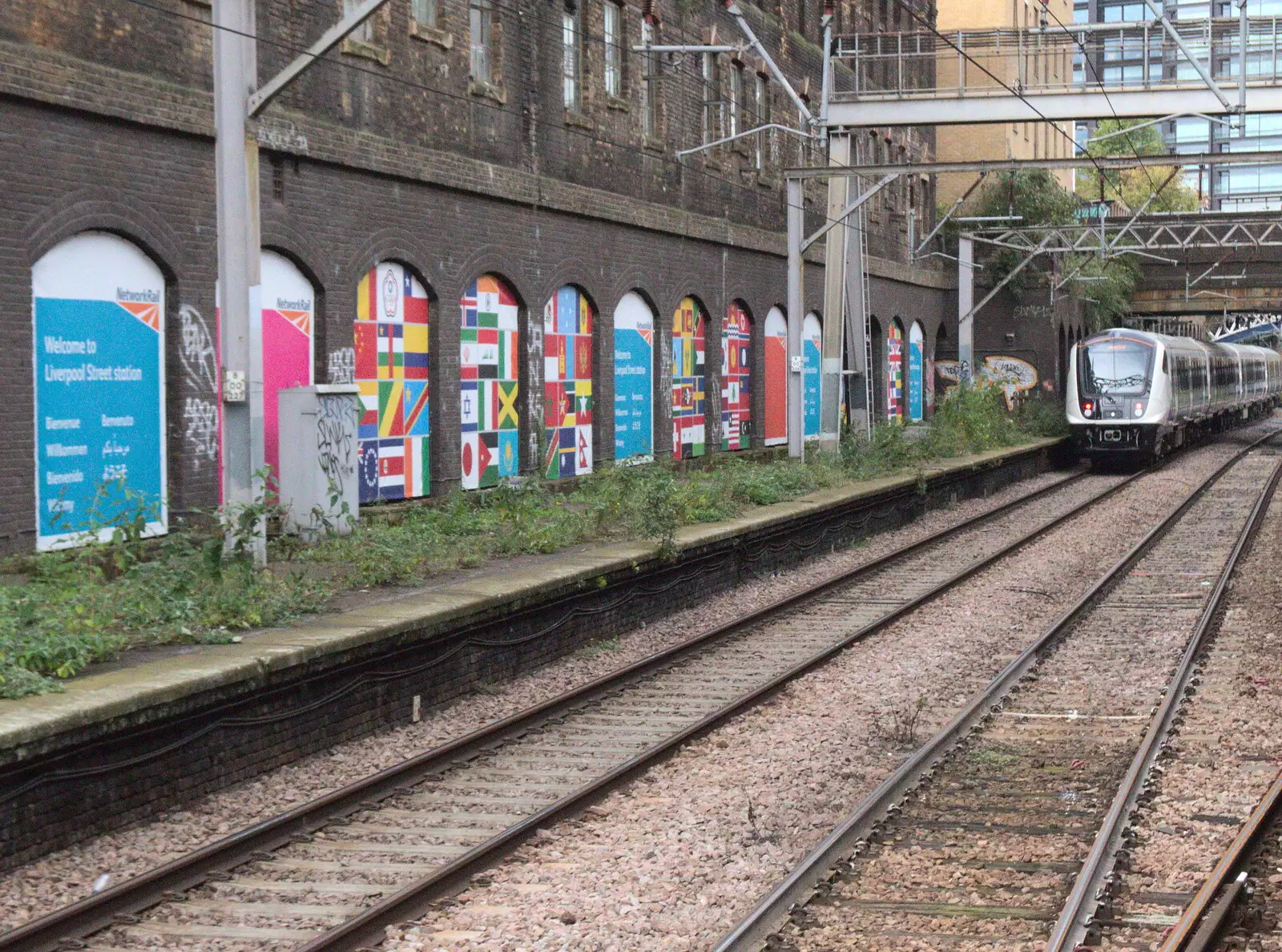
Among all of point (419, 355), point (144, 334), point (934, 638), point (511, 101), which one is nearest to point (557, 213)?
point (511, 101)

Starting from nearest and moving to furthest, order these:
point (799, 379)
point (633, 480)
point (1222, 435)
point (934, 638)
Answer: point (934, 638)
point (633, 480)
point (799, 379)
point (1222, 435)

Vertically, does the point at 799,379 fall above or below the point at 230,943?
above

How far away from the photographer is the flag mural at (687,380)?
27344 millimetres

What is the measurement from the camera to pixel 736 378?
30422 millimetres

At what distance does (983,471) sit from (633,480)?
13.7m

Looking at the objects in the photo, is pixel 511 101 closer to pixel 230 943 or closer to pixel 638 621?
pixel 638 621

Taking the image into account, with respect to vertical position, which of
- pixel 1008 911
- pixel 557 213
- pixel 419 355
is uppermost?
pixel 557 213

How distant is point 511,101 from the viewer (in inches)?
830

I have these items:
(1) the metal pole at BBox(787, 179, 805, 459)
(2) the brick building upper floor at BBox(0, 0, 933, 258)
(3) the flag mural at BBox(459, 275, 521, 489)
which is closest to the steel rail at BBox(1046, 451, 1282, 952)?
(3) the flag mural at BBox(459, 275, 521, 489)

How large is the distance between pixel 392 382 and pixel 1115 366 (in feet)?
73.0

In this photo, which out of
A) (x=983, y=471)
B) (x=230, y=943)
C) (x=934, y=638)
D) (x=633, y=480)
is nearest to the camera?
(x=230, y=943)

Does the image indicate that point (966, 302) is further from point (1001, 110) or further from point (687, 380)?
point (687, 380)

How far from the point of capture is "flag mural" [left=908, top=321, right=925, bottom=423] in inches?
1720

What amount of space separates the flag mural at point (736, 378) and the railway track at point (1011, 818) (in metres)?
15.5
